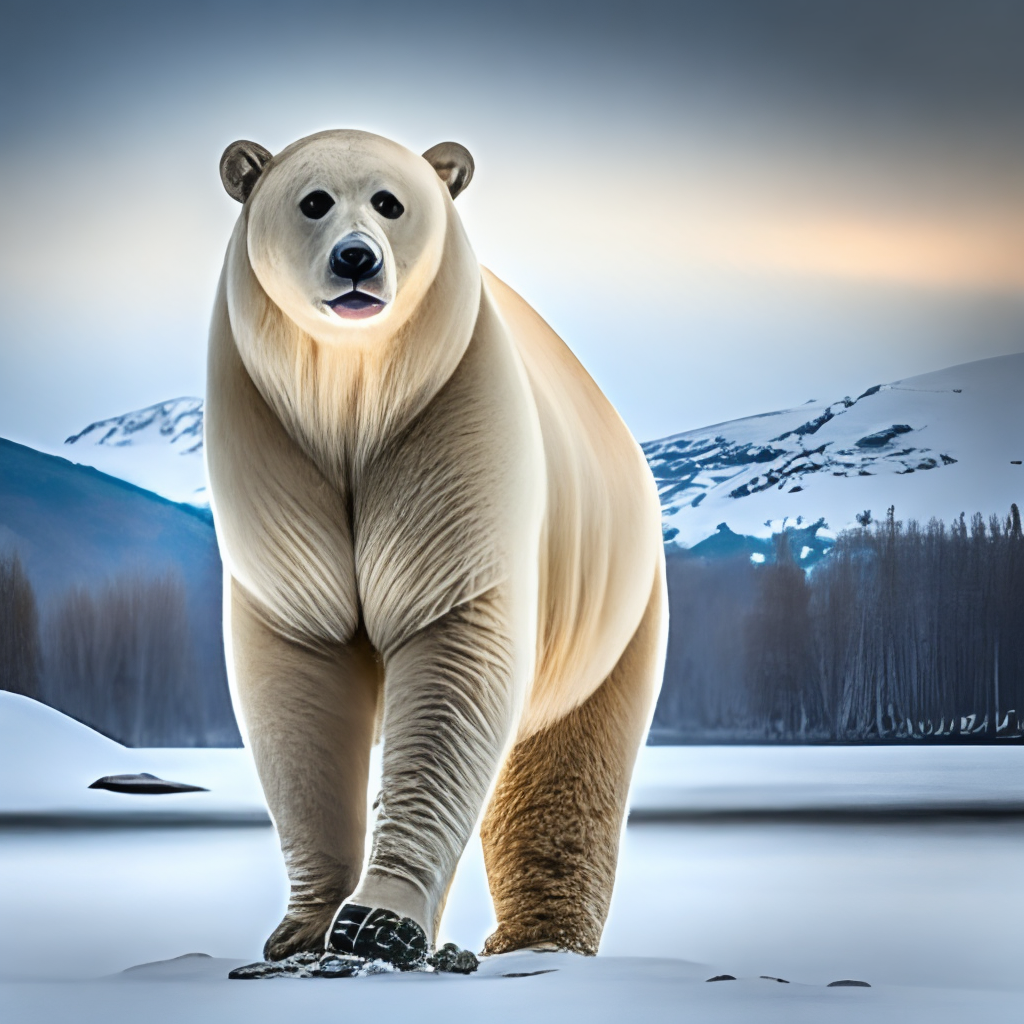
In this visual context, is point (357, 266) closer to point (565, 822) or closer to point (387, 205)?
point (387, 205)

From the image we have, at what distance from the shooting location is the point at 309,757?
2646 mm

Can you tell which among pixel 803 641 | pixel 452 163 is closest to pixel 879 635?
pixel 803 641

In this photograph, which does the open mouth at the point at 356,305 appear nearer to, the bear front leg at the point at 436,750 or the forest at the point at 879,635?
the bear front leg at the point at 436,750

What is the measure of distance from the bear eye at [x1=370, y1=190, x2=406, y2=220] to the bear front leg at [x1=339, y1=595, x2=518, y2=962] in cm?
60

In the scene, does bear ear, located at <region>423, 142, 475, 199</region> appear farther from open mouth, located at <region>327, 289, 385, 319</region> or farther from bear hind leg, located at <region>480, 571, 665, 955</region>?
bear hind leg, located at <region>480, 571, 665, 955</region>

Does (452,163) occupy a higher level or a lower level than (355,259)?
higher

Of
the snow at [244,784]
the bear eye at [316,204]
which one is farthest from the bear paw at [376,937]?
the snow at [244,784]

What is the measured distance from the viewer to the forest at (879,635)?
7520mm

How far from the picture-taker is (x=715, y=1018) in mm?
2348

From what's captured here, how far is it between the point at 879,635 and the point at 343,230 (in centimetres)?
582

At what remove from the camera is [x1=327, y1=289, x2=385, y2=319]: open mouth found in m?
2.46

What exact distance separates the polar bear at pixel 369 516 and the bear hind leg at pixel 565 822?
37cm

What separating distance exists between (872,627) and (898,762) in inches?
26.6

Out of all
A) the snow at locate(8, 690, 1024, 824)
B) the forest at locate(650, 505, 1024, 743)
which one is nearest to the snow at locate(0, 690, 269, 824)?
the snow at locate(8, 690, 1024, 824)
